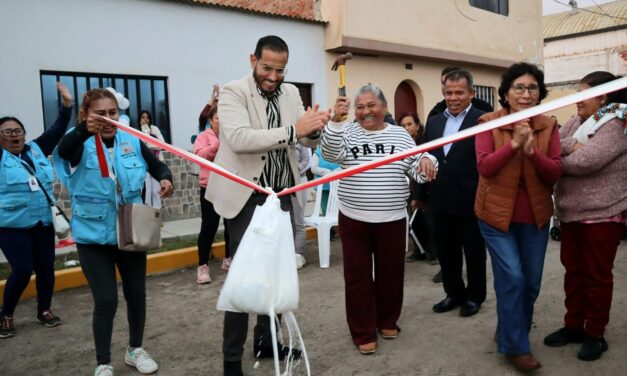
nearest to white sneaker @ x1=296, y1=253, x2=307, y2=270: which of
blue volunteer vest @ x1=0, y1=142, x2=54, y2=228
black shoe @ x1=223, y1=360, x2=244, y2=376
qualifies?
blue volunteer vest @ x1=0, y1=142, x2=54, y2=228

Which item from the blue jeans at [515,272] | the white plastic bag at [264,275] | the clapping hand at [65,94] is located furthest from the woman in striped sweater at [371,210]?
the clapping hand at [65,94]

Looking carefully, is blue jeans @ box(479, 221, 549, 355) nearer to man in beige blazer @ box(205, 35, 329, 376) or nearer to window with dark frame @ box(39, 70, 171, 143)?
man in beige blazer @ box(205, 35, 329, 376)

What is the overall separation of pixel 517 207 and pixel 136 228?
236cm

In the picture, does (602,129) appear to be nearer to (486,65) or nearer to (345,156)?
(345,156)

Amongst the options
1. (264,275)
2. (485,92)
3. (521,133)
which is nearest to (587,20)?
(485,92)

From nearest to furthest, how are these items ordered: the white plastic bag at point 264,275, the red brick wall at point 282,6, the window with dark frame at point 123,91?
the white plastic bag at point 264,275 → the window with dark frame at point 123,91 → the red brick wall at point 282,6

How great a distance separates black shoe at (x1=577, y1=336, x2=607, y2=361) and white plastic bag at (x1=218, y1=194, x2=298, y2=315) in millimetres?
2145

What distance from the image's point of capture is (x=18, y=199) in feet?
13.9

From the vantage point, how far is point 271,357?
360 centimetres

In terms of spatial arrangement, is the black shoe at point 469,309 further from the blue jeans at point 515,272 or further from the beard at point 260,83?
the beard at point 260,83

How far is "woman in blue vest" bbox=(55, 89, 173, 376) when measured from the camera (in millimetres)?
3107

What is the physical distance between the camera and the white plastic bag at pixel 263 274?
2422mm

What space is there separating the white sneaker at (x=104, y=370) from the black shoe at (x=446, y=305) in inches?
104

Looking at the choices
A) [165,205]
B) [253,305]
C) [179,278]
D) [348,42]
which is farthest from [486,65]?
[253,305]
